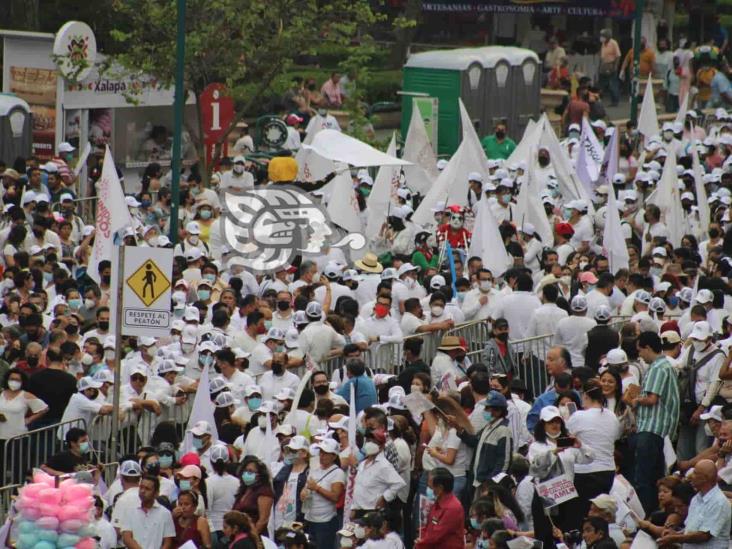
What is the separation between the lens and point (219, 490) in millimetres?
15078

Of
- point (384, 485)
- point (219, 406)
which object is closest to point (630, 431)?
point (384, 485)

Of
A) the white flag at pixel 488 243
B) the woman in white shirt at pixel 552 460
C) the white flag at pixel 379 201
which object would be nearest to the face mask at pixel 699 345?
the woman in white shirt at pixel 552 460

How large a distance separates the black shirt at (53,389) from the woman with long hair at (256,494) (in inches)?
112

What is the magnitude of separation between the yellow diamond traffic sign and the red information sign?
1058 cm

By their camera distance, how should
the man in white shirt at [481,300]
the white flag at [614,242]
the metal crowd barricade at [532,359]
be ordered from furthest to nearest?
1. the white flag at [614,242]
2. the man in white shirt at [481,300]
3. the metal crowd barricade at [532,359]

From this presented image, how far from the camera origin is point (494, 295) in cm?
1952

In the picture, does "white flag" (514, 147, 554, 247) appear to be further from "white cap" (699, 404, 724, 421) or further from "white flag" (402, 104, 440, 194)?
"white cap" (699, 404, 724, 421)

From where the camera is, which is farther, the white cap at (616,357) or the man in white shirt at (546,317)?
the man in white shirt at (546,317)

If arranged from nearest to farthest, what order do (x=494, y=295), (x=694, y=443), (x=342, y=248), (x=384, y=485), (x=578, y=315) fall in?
1. (x=384, y=485)
2. (x=694, y=443)
3. (x=578, y=315)
4. (x=494, y=295)
5. (x=342, y=248)

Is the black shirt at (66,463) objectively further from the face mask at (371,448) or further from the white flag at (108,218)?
the white flag at (108,218)

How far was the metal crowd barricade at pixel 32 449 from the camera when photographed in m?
16.6

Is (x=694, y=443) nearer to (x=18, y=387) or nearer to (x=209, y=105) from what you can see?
(x=18, y=387)

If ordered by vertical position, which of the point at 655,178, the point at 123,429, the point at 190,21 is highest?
the point at 190,21

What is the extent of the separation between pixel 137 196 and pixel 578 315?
9.23 meters
